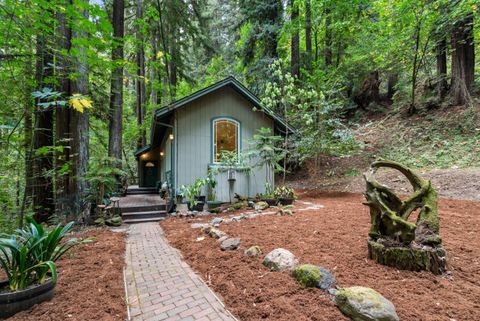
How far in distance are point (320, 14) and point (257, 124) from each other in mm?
8763

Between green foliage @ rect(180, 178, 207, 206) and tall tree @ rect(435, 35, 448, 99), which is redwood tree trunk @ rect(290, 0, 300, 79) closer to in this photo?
tall tree @ rect(435, 35, 448, 99)

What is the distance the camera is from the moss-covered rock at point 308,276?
2.41 meters

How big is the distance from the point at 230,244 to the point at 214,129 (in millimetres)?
5168

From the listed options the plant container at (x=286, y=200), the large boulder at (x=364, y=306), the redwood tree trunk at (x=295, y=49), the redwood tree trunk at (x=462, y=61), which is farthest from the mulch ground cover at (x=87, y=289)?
the redwood tree trunk at (x=462, y=61)

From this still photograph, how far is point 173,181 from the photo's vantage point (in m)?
7.77

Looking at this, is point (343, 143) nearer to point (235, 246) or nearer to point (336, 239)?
point (336, 239)

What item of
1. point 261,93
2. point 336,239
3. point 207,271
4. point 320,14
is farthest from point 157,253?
point 320,14

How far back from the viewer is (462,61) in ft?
32.9

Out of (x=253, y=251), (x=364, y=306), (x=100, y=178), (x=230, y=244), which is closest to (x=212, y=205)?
(x=100, y=178)

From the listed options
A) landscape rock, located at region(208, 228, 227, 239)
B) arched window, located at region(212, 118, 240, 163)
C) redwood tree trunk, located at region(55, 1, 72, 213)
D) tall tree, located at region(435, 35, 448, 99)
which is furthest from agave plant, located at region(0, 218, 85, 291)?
tall tree, located at region(435, 35, 448, 99)

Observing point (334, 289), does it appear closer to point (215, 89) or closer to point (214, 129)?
point (214, 129)

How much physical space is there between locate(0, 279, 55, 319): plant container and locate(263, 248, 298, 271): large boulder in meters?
2.42

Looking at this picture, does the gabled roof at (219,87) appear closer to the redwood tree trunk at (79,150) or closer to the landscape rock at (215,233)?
the redwood tree trunk at (79,150)

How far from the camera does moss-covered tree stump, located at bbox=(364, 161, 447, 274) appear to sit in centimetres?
267
